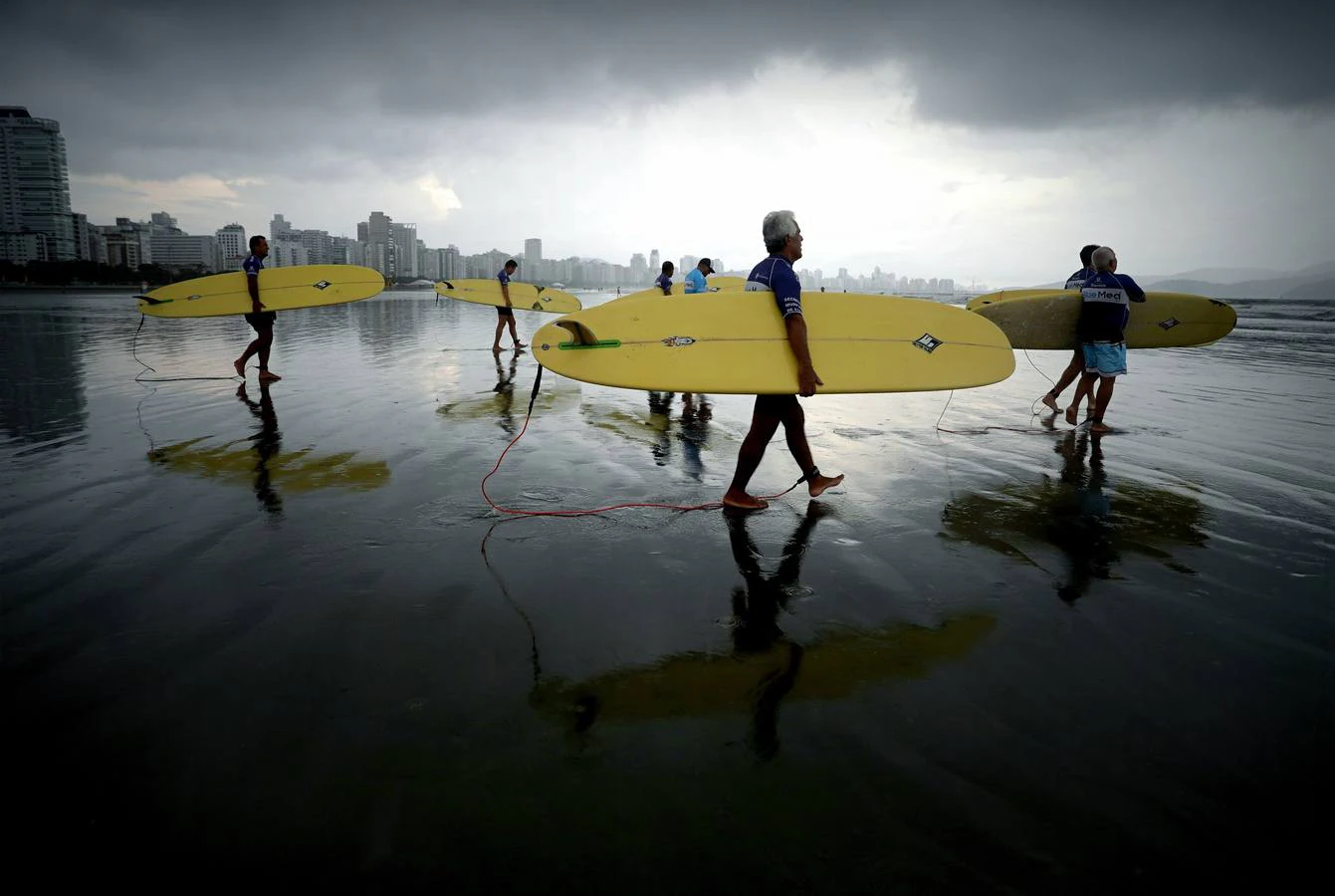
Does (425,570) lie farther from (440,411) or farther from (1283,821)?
(440,411)

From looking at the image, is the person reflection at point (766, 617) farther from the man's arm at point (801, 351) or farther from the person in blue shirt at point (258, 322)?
the person in blue shirt at point (258, 322)

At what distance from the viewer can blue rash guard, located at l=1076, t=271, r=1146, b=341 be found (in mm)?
7438

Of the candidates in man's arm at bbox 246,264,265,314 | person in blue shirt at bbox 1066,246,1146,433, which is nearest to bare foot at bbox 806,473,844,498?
person in blue shirt at bbox 1066,246,1146,433

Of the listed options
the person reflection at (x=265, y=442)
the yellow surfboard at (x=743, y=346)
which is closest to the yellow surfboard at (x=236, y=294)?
the person reflection at (x=265, y=442)

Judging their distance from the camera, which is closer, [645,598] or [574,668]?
[574,668]

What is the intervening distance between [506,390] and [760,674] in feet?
27.0

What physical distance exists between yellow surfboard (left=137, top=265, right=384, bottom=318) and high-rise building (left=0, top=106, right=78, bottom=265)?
19394 centimetres

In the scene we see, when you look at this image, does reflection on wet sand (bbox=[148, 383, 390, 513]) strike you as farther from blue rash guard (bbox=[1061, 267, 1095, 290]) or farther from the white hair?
blue rash guard (bbox=[1061, 267, 1095, 290])

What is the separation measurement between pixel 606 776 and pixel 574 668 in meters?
0.65

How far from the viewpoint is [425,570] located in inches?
143

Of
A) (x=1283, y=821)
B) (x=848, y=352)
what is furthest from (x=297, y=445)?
(x=1283, y=821)

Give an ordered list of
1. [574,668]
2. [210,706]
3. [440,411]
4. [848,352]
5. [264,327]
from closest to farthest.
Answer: [210,706], [574,668], [848,352], [440,411], [264,327]

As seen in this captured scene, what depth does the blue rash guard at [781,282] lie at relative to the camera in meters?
4.50

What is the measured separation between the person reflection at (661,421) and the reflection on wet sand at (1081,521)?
2.77m
